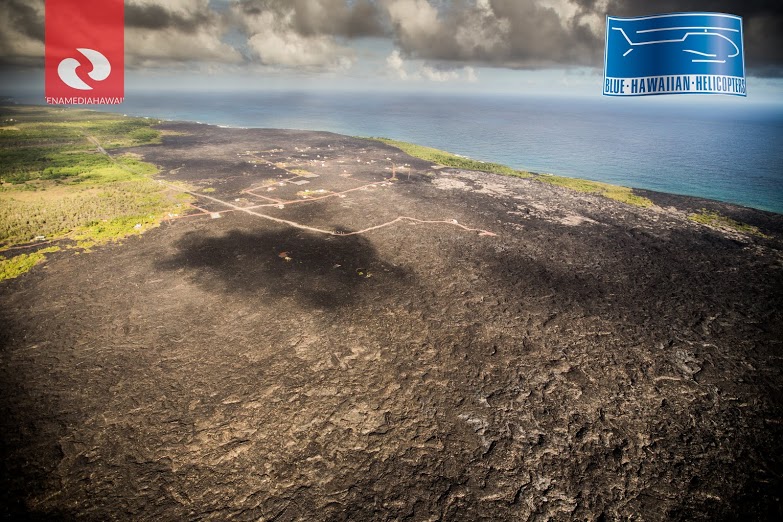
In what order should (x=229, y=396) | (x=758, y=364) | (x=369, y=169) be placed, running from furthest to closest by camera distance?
(x=369, y=169) < (x=758, y=364) < (x=229, y=396)

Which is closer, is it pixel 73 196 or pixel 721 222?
pixel 721 222

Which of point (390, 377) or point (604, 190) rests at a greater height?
point (604, 190)

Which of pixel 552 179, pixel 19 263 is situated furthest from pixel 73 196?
pixel 552 179

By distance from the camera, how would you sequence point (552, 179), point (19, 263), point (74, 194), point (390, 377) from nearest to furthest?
point (390, 377) < point (19, 263) < point (74, 194) < point (552, 179)

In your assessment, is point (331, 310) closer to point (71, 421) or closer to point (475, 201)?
point (71, 421)

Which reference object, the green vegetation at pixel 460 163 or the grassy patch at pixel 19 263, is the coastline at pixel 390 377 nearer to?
the grassy patch at pixel 19 263

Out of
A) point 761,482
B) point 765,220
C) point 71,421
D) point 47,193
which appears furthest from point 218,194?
point 765,220

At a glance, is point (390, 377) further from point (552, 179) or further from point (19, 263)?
point (552, 179)
